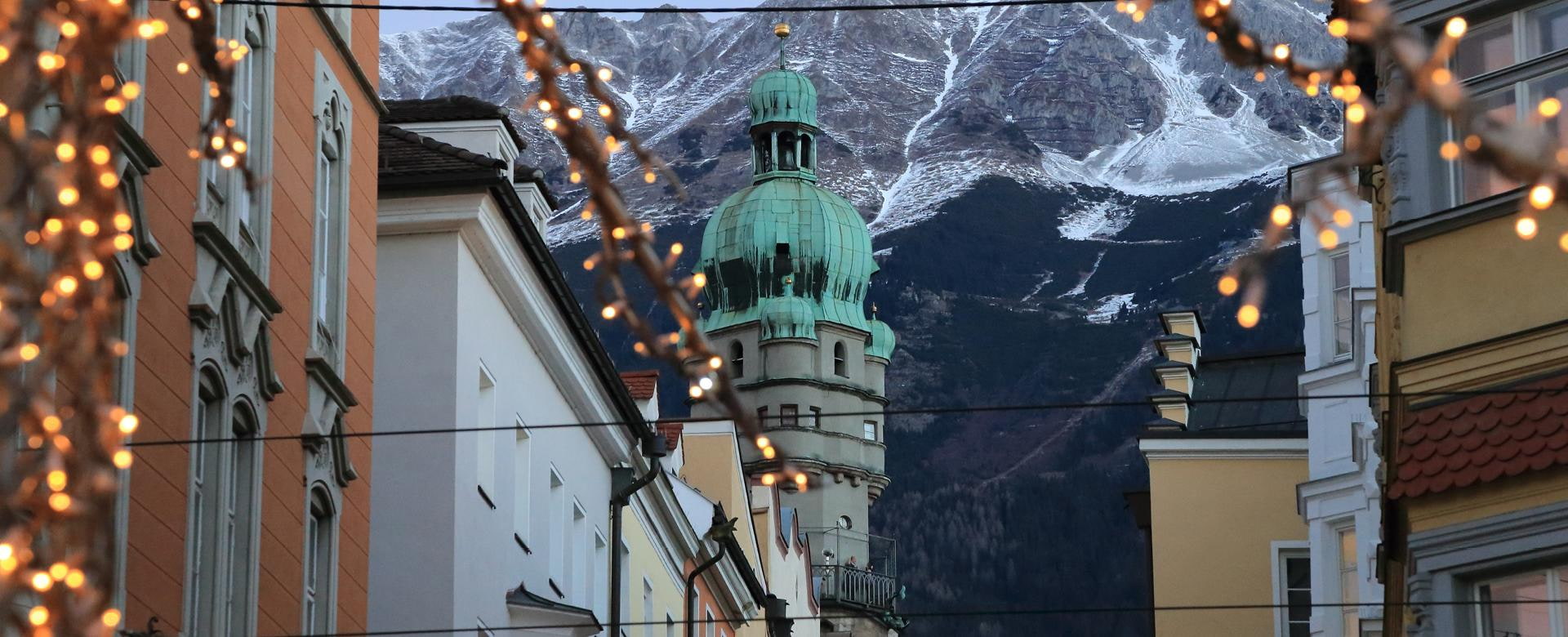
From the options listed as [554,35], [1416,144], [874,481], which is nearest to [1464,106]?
[554,35]

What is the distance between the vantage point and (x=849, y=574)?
115m

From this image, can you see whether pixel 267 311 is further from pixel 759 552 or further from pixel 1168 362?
pixel 759 552

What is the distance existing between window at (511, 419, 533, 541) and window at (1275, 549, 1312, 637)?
12595 millimetres

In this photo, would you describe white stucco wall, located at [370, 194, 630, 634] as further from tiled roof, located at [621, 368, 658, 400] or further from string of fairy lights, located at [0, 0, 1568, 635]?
string of fairy lights, located at [0, 0, 1568, 635]

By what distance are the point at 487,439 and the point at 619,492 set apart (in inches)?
292

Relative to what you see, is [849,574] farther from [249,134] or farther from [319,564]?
[249,134]

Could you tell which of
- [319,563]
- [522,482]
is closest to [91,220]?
[319,563]

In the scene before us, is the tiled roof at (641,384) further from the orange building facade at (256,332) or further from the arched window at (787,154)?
the arched window at (787,154)

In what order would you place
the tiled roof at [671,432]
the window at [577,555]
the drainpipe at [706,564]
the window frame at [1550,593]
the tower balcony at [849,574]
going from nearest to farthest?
1. the window frame at [1550,593]
2. the window at [577,555]
3. the drainpipe at [706,564]
4. the tiled roof at [671,432]
5. the tower balcony at [849,574]

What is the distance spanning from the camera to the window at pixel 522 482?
1136 inches

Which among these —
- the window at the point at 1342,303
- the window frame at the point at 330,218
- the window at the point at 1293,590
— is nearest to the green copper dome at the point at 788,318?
the window at the point at 1293,590

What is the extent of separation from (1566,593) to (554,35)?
10282 mm

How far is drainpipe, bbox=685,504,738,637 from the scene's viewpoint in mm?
39000

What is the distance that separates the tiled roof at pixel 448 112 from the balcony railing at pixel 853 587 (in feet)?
265
